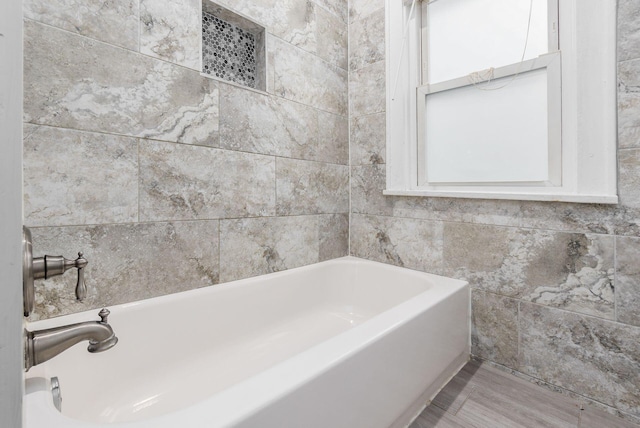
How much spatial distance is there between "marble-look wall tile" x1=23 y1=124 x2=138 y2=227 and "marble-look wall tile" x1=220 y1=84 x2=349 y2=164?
0.46 meters

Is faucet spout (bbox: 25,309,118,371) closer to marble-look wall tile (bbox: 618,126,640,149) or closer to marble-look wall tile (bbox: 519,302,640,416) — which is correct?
marble-look wall tile (bbox: 519,302,640,416)

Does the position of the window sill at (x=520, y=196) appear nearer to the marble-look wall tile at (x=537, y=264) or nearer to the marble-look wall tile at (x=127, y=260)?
the marble-look wall tile at (x=537, y=264)

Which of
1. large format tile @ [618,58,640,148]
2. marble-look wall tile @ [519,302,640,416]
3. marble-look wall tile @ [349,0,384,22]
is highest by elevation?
marble-look wall tile @ [349,0,384,22]

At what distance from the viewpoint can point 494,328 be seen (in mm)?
1525

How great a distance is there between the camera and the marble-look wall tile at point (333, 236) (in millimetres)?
1992

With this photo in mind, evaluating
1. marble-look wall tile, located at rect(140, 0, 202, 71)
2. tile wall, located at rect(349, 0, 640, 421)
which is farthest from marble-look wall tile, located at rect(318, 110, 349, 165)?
marble-look wall tile, located at rect(140, 0, 202, 71)

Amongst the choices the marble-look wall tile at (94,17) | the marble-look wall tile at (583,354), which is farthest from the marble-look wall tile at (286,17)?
the marble-look wall tile at (583,354)

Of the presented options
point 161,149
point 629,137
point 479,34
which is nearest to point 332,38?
point 479,34

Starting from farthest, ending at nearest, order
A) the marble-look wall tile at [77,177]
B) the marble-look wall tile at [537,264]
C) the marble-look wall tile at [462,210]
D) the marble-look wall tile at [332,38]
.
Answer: the marble-look wall tile at [332,38] → the marble-look wall tile at [462,210] → the marble-look wall tile at [537,264] → the marble-look wall tile at [77,177]

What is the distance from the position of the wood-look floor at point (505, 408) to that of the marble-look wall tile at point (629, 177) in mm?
851

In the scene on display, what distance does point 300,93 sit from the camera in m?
1.82

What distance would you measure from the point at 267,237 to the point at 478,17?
166 cm

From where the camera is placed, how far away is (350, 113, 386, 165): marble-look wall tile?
1.98 meters

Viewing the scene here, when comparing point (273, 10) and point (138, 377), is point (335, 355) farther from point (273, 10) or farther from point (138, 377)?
point (273, 10)
